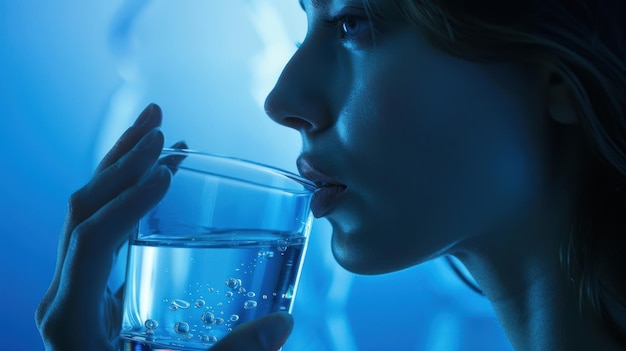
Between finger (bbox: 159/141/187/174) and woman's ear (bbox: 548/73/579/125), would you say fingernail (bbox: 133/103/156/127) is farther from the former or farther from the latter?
woman's ear (bbox: 548/73/579/125)

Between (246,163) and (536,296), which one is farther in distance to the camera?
(536,296)

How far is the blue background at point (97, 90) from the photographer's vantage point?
43.7 inches

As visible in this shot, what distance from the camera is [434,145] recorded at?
65cm

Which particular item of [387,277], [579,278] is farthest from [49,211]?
[579,278]

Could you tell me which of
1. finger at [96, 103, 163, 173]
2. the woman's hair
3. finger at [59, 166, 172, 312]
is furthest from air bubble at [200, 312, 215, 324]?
the woman's hair

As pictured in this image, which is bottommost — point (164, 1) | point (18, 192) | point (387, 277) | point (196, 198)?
point (387, 277)

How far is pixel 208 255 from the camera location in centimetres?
52

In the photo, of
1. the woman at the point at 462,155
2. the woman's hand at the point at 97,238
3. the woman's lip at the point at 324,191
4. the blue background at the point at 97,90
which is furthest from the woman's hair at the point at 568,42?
the blue background at the point at 97,90

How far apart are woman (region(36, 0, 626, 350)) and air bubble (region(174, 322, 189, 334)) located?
4.4 inches

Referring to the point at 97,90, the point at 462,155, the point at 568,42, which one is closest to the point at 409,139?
the point at 462,155

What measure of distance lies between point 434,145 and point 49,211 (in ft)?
2.37

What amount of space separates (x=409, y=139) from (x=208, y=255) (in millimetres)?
233

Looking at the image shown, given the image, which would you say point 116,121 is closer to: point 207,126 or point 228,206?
point 207,126

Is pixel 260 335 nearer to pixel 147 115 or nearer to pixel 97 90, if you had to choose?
A: pixel 147 115
